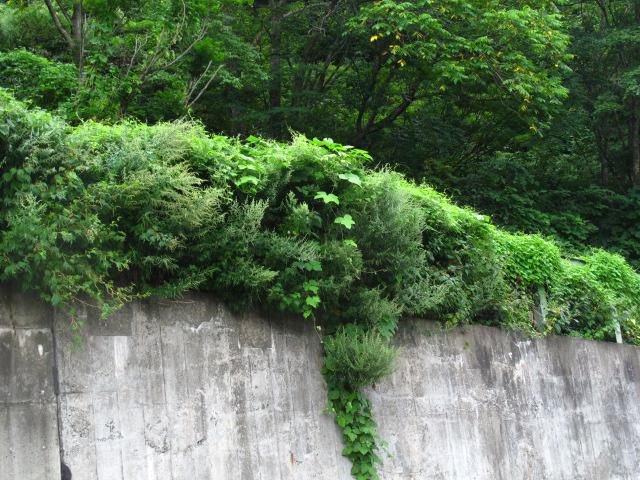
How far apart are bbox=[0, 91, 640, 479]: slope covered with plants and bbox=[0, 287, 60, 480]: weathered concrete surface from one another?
9.7 inches

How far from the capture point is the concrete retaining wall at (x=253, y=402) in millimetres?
5805

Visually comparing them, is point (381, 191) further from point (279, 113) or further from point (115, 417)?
point (279, 113)

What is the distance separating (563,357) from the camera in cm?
1034

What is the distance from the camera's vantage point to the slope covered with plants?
19.2ft

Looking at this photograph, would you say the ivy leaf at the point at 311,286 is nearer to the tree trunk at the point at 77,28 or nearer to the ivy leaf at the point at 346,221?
the ivy leaf at the point at 346,221

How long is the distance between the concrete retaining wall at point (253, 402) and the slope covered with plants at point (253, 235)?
25cm

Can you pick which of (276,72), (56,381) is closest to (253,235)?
(56,381)

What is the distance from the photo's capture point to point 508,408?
30.7 feet

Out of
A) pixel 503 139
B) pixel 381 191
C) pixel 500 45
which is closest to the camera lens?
pixel 381 191

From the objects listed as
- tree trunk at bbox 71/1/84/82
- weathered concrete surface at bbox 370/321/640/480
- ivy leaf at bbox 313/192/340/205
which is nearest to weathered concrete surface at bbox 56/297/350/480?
weathered concrete surface at bbox 370/321/640/480

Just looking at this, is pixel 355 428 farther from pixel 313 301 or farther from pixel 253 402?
pixel 313 301

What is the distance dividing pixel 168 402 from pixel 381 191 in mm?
A: 3051

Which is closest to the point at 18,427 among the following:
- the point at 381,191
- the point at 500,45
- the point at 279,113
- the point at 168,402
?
the point at 168,402

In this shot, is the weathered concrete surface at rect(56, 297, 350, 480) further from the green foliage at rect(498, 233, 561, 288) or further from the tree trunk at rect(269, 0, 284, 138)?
the tree trunk at rect(269, 0, 284, 138)
